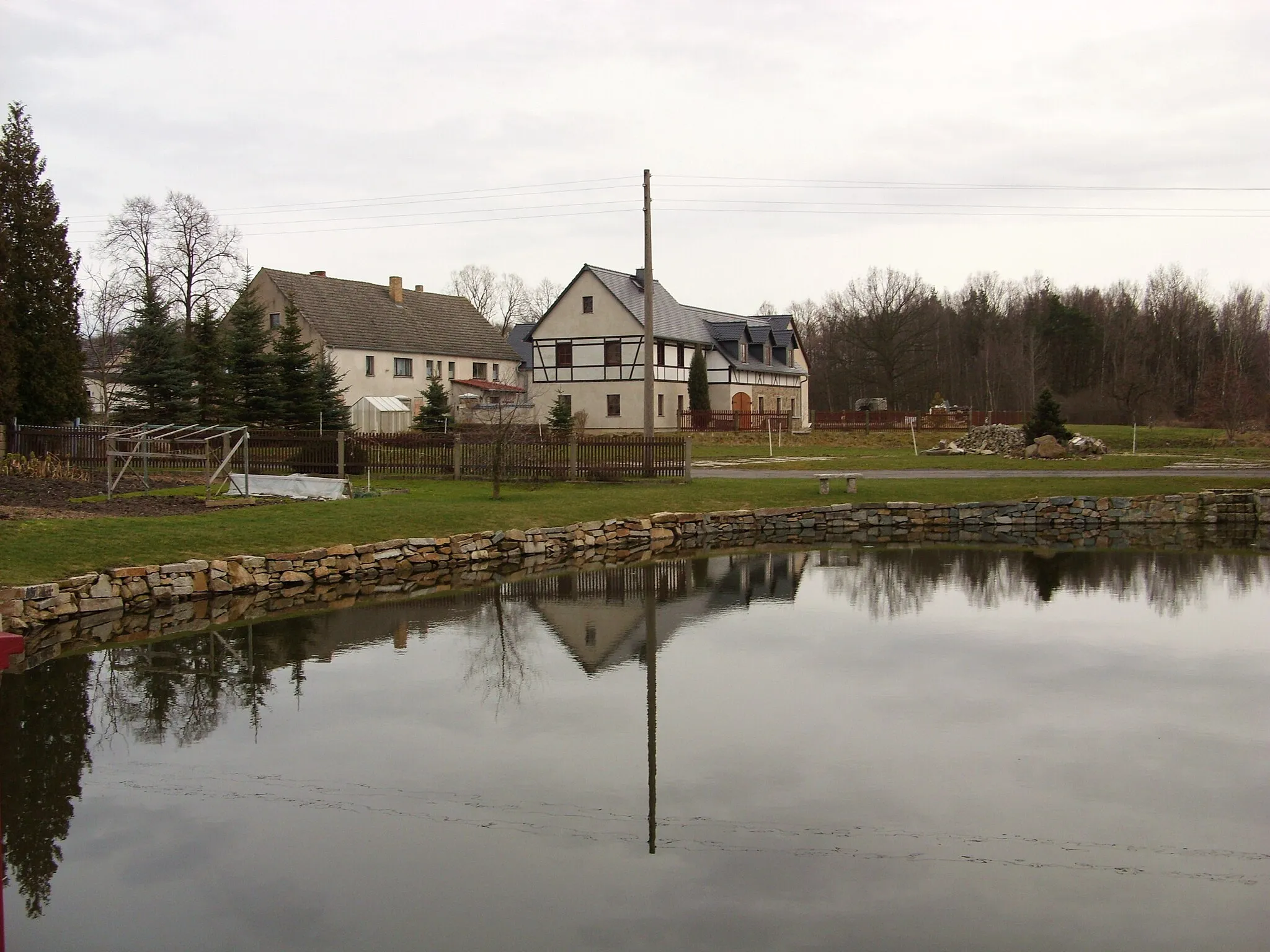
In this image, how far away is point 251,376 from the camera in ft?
128

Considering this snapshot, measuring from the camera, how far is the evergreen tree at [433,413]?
145ft

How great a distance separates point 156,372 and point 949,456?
1131 inches

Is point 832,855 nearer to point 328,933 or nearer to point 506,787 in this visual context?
point 506,787

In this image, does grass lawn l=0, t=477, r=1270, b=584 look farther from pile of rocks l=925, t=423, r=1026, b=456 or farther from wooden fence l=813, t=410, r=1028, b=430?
wooden fence l=813, t=410, r=1028, b=430

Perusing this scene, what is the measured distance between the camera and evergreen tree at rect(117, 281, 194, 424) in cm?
3634

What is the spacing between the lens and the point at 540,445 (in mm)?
29281

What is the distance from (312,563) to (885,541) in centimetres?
1211

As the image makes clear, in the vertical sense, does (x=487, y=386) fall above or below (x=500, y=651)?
above

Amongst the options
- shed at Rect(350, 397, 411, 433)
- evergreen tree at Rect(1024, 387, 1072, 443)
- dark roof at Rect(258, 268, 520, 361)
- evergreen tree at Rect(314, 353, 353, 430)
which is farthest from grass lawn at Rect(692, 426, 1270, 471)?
dark roof at Rect(258, 268, 520, 361)

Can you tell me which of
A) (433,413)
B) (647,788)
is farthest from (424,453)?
(647,788)

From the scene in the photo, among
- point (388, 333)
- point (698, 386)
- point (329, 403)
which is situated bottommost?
point (329, 403)

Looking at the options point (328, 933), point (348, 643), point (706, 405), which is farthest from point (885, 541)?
point (706, 405)

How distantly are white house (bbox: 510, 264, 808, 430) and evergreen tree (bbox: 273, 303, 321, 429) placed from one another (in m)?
17.5

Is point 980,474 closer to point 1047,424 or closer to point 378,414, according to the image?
point 1047,424
